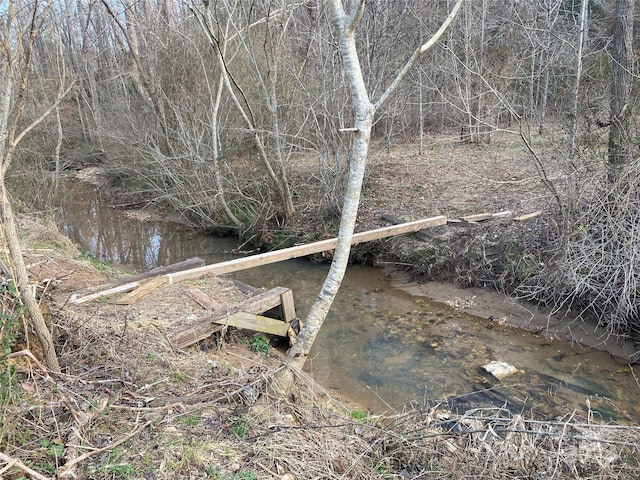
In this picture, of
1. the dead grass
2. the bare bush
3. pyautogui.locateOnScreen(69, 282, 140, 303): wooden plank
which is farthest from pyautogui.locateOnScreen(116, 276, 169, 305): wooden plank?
the bare bush

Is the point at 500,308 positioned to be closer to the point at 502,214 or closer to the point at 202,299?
the point at 502,214

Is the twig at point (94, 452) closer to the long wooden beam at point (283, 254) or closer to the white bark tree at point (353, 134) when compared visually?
the white bark tree at point (353, 134)

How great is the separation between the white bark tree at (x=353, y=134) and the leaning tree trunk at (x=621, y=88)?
4.09 meters

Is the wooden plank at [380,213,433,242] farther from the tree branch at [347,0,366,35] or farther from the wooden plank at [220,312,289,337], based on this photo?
the tree branch at [347,0,366,35]

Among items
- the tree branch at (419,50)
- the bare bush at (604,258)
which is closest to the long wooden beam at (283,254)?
the bare bush at (604,258)

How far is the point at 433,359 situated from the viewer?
6.53 m

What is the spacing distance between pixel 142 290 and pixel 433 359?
13.3 feet

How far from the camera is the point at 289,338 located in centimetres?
638

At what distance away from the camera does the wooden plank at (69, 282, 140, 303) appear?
558 centimetres

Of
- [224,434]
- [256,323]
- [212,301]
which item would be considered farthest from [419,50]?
[212,301]

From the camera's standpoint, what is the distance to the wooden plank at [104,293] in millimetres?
5576

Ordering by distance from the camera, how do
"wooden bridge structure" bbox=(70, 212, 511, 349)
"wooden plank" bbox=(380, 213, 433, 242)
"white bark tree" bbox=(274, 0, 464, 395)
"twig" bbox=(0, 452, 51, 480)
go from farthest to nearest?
"wooden plank" bbox=(380, 213, 433, 242)
"wooden bridge structure" bbox=(70, 212, 511, 349)
"white bark tree" bbox=(274, 0, 464, 395)
"twig" bbox=(0, 452, 51, 480)

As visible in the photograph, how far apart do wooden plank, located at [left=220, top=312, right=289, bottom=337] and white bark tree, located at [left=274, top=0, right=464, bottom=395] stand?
1763mm

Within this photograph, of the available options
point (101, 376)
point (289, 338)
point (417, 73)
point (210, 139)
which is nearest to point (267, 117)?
point (210, 139)
